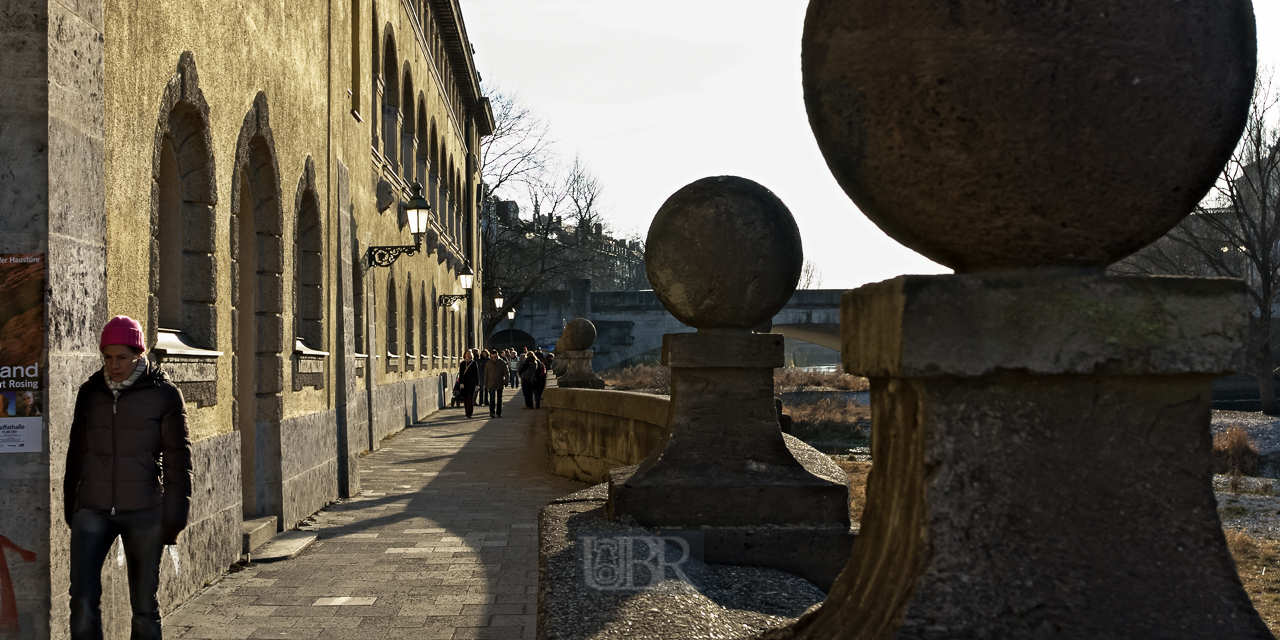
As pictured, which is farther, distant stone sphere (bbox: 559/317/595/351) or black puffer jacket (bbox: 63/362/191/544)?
distant stone sphere (bbox: 559/317/595/351)

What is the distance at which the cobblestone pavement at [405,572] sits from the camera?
5641mm

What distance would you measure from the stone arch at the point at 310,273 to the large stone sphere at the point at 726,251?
5.92m

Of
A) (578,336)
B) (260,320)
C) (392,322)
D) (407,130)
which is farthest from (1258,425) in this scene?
(260,320)

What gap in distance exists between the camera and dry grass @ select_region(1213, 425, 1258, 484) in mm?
15633

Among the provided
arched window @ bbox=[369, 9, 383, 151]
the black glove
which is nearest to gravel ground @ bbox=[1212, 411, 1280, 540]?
the black glove

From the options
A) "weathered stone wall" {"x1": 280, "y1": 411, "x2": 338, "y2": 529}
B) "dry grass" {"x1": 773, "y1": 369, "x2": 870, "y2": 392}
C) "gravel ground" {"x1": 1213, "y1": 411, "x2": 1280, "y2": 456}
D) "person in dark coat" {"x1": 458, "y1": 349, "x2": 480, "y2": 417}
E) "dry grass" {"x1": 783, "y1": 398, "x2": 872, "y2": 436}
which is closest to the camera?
"weathered stone wall" {"x1": 280, "y1": 411, "x2": 338, "y2": 529}

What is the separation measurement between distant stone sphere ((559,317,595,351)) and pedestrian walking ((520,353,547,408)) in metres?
7.07

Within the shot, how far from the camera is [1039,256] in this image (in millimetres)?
1972

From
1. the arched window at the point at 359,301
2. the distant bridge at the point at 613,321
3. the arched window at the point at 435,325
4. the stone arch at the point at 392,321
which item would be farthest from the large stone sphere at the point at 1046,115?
the distant bridge at the point at 613,321

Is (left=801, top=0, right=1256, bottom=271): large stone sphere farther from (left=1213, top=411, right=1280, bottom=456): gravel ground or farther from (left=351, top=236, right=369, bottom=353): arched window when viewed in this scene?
(left=1213, top=411, right=1280, bottom=456): gravel ground

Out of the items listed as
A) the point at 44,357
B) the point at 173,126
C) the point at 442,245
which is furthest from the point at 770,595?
the point at 442,245

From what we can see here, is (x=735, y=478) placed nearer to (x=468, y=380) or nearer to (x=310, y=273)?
(x=310, y=273)

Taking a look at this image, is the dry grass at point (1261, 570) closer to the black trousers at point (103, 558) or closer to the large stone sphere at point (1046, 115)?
the large stone sphere at point (1046, 115)

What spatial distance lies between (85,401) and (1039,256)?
3.69 metres
